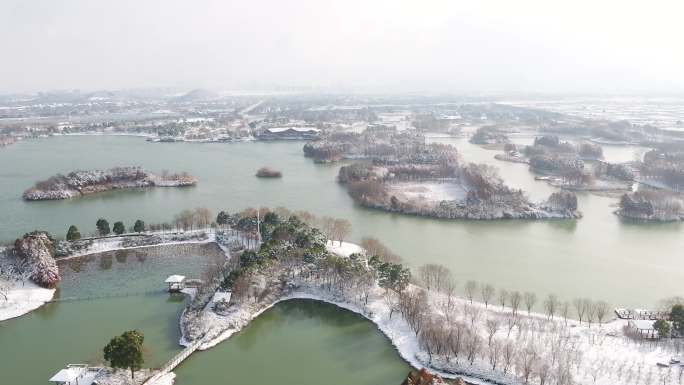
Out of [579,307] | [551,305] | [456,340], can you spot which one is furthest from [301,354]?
[579,307]

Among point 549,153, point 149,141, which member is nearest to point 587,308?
point 549,153

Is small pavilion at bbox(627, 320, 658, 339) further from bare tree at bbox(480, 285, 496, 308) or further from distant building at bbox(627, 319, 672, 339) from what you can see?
bare tree at bbox(480, 285, 496, 308)

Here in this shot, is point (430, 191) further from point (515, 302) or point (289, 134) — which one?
point (289, 134)

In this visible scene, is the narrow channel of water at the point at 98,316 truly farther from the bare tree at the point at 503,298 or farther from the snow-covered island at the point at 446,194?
the snow-covered island at the point at 446,194

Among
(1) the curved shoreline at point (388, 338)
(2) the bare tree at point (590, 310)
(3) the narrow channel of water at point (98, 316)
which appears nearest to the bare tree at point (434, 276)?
(1) the curved shoreline at point (388, 338)

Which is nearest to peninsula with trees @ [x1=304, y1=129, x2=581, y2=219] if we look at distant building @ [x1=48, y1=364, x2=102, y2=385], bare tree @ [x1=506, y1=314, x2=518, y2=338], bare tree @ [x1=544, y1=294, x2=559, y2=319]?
bare tree @ [x1=544, y1=294, x2=559, y2=319]

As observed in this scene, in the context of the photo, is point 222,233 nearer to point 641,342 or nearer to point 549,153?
point 641,342
